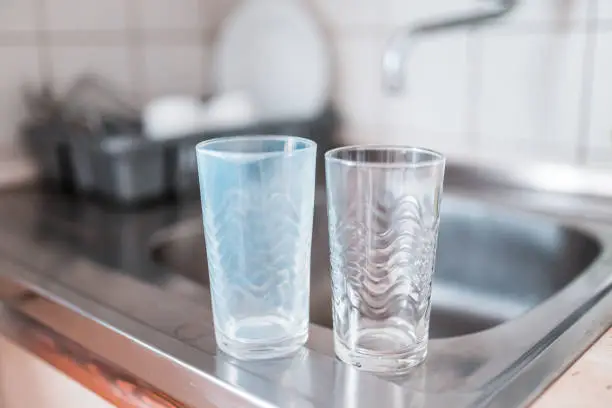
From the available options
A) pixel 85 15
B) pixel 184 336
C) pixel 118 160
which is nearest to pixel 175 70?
pixel 85 15

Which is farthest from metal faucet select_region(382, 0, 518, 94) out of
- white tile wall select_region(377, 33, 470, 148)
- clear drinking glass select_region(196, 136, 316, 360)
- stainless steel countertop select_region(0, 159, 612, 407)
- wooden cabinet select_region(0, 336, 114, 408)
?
wooden cabinet select_region(0, 336, 114, 408)

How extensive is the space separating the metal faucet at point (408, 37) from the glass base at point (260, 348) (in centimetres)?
42

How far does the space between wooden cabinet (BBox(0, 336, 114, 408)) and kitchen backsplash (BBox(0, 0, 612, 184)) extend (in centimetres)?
41

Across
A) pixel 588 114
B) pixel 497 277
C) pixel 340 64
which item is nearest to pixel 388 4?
pixel 340 64

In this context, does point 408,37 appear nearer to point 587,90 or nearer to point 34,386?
point 587,90

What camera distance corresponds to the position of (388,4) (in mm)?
1040

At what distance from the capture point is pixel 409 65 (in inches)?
40.8

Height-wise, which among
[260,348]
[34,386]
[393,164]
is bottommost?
[34,386]

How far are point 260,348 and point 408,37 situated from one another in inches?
19.8

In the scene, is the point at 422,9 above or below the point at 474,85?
above

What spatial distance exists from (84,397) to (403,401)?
30 centimetres

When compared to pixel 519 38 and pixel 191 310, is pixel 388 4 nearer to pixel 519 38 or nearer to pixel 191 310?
pixel 519 38

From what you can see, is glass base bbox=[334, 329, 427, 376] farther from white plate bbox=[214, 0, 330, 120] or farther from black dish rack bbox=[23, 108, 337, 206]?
white plate bbox=[214, 0, 330, 120]

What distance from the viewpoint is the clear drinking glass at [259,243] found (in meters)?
0.45
